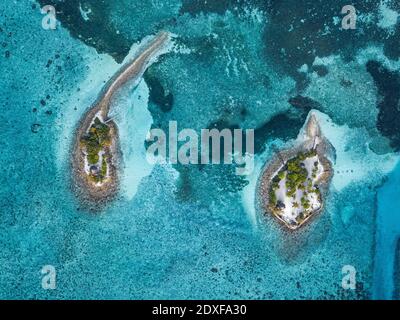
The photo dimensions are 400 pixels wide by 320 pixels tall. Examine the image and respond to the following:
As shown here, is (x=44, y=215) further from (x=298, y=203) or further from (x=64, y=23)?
(x=298, y=203)

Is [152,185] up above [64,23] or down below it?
below

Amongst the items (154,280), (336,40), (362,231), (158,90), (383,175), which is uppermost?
(336,40)

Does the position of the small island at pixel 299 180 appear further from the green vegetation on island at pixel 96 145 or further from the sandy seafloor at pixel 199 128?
the green vegetation on island at pixel 96 145

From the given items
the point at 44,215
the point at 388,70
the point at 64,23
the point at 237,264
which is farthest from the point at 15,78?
the point at 388,70
